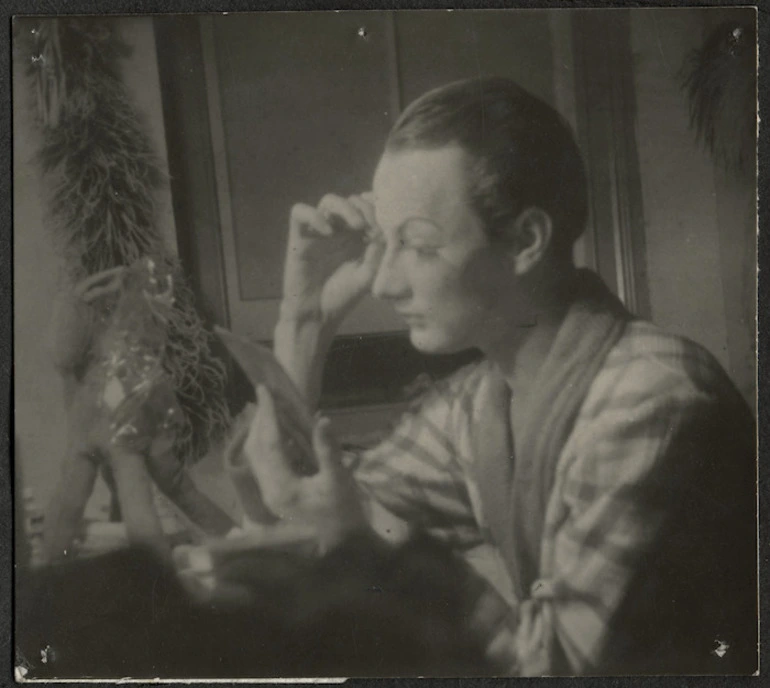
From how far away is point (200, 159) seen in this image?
0.93 m

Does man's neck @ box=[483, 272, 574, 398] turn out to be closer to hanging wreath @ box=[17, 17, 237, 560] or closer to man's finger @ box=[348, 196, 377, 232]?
man's finger @ box=[348, 196, 377, 232]

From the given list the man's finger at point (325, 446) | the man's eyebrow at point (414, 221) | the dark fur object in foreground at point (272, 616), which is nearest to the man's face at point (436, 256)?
the man's eyebrow at point (414, 221)

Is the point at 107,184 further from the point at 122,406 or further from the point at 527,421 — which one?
the point at 527,421

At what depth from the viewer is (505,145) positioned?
91cm

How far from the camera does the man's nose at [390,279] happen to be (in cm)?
92

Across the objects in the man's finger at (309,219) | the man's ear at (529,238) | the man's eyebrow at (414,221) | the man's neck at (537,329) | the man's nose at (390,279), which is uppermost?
the man's finger at (309,219)

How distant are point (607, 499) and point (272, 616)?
0.42 meters

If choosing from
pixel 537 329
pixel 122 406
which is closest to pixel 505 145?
pixel 537 329

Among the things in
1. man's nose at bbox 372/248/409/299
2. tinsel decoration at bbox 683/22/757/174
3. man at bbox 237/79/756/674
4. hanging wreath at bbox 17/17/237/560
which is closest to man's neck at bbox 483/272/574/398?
man at bbox 237/79/756/674

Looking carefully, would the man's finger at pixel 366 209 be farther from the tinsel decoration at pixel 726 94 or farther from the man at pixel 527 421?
the tinsel decoration at pixel 726 94

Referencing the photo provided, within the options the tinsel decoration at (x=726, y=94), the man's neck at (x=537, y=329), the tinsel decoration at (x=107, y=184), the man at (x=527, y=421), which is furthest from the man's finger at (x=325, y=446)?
the tinsel decoration at (x=726, y=94)

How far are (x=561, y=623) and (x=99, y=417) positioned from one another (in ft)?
1.99

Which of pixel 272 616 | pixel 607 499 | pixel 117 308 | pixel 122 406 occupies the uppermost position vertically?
pixel 117 308

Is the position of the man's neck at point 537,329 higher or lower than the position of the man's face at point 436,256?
lower
